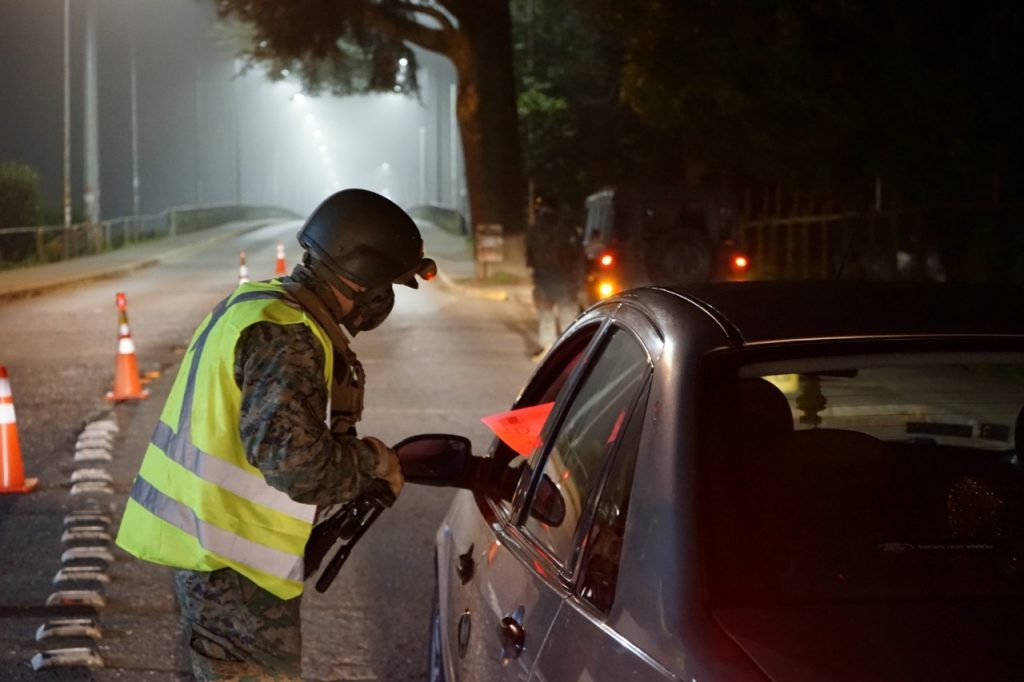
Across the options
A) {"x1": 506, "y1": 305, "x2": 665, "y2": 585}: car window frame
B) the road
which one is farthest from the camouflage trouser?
the road

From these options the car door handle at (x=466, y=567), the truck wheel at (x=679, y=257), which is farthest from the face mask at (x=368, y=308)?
the truck wheel at (x=679, y=257)

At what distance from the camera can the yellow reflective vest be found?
3002 millimetres

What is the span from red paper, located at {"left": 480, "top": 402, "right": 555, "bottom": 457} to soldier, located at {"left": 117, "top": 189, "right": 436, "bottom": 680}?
49cm

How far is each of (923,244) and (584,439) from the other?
12.2 m

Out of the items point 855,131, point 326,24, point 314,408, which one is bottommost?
point 314,408

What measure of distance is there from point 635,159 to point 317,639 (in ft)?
90.2

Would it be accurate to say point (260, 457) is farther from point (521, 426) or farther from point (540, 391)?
point (540, 391)

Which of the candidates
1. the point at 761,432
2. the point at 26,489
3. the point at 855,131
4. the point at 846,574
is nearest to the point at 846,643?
the point at 846,574

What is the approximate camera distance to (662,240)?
14750 mm

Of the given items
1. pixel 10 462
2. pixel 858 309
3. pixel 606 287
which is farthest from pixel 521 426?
pixel 606 287

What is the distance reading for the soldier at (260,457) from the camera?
294 centimetres

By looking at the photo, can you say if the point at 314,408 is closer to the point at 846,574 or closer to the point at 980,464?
the point at 846,574

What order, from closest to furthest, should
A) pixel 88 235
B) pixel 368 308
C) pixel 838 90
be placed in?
pixel 368 308 < pixel 838 90 < pixel 88 235

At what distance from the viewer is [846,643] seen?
6.68 feet
